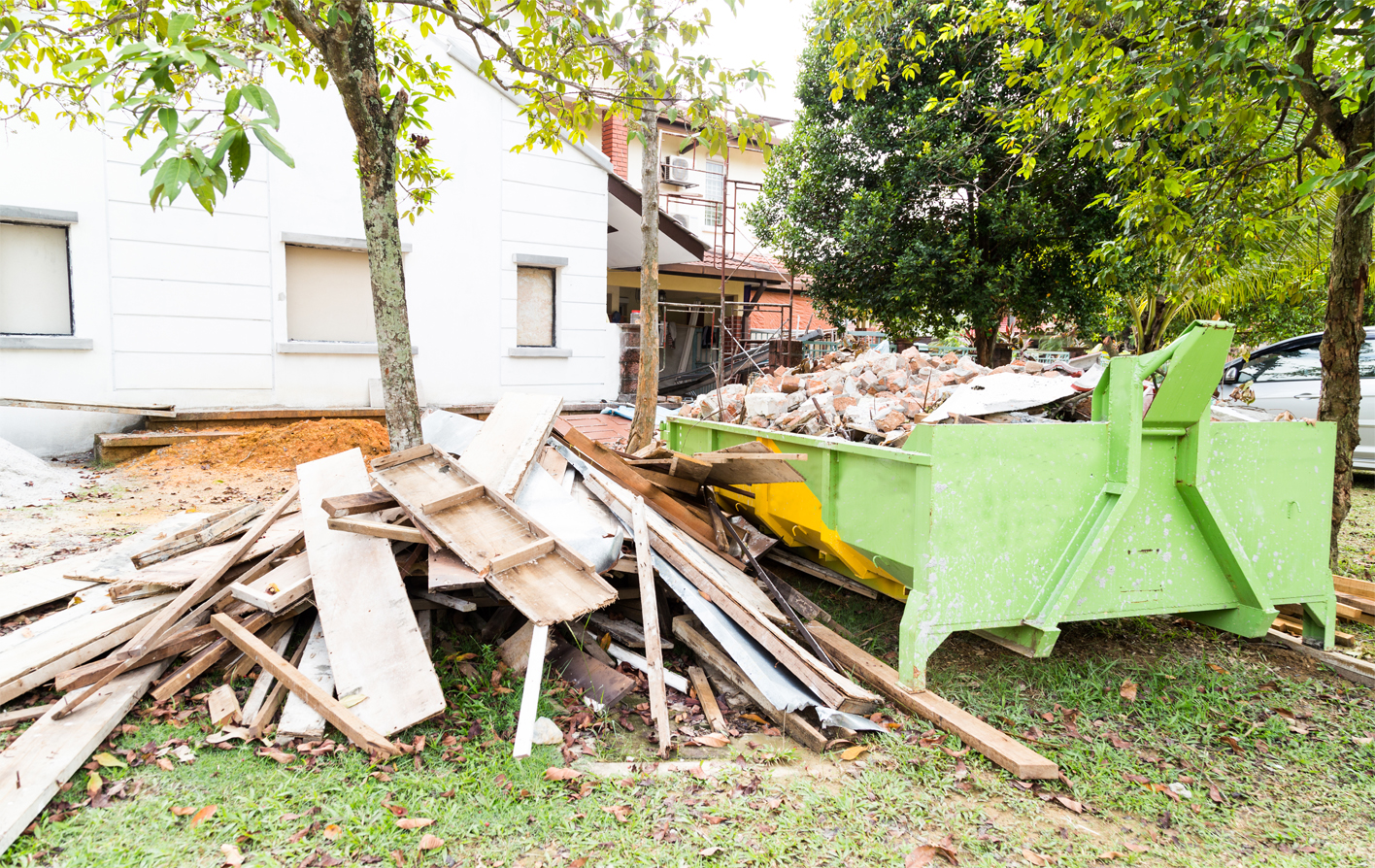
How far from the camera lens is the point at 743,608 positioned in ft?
11.7

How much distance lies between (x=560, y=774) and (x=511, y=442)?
90.5 inches

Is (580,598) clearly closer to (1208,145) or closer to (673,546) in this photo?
(673,546)

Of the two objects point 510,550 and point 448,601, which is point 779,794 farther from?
point 448,601

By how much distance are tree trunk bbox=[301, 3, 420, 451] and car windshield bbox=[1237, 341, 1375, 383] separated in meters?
9.94

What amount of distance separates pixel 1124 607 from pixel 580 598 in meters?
2.44

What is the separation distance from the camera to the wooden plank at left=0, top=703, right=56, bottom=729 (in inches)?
119

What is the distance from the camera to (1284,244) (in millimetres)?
9742

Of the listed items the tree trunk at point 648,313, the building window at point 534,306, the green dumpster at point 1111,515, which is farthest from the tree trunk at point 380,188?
the building window at point 534,306

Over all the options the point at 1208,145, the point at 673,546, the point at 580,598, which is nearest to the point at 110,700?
the point at 580,598

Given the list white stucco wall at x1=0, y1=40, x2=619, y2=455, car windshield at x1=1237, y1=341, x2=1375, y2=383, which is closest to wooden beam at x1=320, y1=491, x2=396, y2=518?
white stucco wall at x1=0, y1=40, x2=619, y2=455

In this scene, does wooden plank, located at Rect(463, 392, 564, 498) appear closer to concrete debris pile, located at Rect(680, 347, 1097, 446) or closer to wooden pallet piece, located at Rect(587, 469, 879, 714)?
wooden pallet piece, located at Rect(587, 469, 879, 714)

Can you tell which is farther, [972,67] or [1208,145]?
[972,67]

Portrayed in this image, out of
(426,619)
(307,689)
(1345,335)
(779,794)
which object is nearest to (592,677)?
(426,619)

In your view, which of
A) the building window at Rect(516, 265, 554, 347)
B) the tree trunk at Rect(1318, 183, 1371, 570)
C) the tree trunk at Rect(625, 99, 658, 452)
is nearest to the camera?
the tree trunk at Rect(1318, 183, 1371, 570)
